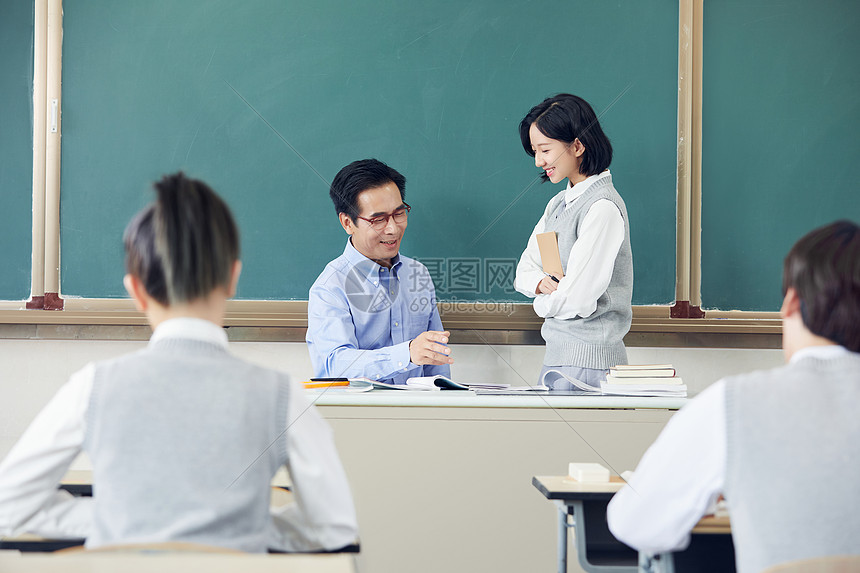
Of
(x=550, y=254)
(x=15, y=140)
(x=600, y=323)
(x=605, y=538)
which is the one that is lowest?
(x=605, y=538)

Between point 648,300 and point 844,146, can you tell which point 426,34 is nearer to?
point 648,300

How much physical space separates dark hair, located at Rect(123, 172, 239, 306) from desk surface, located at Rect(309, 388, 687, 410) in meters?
1.05

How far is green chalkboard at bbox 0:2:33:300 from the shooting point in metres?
3.03

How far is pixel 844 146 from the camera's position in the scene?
3.15m

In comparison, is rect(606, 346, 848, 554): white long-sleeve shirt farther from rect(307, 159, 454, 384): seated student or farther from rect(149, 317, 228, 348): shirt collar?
rect(307, 159, 454, 384): seated student

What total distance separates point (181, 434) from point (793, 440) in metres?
0.85

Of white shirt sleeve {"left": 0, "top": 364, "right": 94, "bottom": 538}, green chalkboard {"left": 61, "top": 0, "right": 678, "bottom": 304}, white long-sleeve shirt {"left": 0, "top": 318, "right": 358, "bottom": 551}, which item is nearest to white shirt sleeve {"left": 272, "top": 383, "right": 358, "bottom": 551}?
white long-sleeve shirt {"left": 0, "top": 318, "right": 358, "bottom": 551}

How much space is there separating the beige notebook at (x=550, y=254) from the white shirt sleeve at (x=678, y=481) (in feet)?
4.74

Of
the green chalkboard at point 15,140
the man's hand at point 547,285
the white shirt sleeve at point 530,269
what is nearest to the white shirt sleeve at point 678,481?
the man's hand at point 547,285

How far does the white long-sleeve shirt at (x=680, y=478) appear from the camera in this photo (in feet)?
3.42

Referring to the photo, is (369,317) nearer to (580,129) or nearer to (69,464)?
(580,129)

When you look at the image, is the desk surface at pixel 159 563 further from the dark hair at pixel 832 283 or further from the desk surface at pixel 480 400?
the desk surface at pixel 480 400

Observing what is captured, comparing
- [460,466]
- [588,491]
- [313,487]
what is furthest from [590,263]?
[313,487]

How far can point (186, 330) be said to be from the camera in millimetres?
1067
